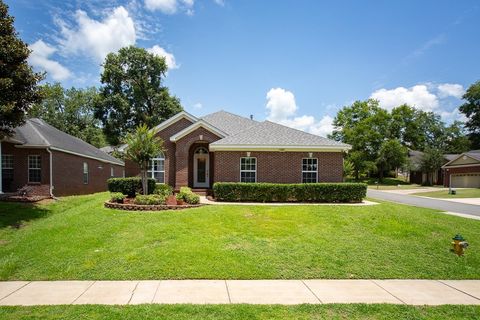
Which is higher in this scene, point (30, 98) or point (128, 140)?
point (30, 98)

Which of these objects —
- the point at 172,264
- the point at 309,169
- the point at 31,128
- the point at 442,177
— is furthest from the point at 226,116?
the point at 442,177

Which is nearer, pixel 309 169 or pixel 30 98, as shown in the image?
pixel 30 98

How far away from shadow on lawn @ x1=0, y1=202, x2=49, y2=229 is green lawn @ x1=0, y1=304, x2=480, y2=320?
8.46 metres

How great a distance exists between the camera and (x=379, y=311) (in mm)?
5410

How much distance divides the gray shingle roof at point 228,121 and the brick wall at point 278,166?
3615 mm

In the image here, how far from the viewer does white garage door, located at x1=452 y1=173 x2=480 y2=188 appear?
37.2 meters

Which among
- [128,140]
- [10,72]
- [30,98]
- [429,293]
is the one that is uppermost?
[10,72]

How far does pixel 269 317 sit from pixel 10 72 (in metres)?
14.5

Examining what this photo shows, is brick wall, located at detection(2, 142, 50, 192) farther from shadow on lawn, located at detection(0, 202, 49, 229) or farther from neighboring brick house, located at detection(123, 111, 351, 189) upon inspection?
neighboring brick house, located at detection(123, 111, 351, 189)

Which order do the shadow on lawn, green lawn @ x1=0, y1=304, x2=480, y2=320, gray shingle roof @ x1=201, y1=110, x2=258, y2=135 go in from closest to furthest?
green lawn @ x1=0, y1=304, x2=480, y2=320 → the shadow on lawn → gray shingle roof @ x1=201, y1=110, x2=258, y2=135

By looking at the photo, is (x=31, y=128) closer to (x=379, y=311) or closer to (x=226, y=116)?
(x=226, y=116)

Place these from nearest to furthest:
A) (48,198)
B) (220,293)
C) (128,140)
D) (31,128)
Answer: (220,293) → (128,140) → (48,198) → (31,128)

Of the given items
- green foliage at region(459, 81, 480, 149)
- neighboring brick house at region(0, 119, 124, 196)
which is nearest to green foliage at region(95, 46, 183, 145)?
neighboring brick house at region(0, 119, 124, 196)

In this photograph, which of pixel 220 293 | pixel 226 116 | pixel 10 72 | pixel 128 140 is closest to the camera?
pixel 220 293
